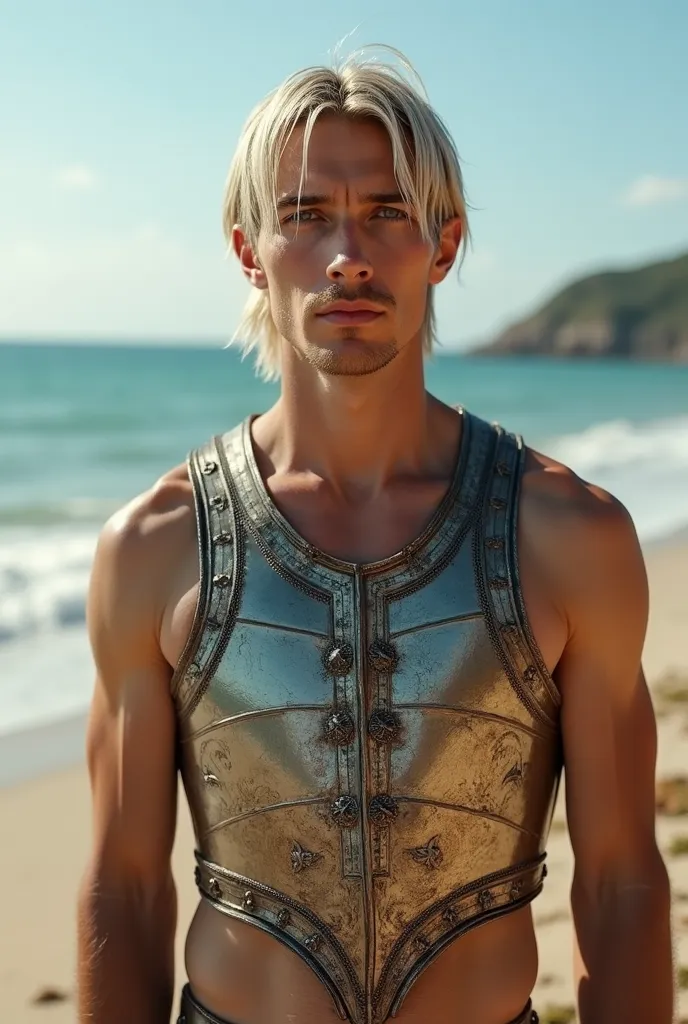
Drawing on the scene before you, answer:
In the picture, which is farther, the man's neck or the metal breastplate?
the man's neck

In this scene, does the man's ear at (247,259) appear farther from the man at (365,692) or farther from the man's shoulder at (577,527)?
the man's shoulder at (577,527)

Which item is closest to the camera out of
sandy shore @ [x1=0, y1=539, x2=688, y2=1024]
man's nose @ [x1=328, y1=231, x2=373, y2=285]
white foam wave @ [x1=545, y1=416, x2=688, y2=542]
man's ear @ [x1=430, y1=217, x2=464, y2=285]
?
man's nose @ [x1=328, y1=231, x2=373, y2=285]

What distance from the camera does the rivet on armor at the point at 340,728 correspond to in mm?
2098

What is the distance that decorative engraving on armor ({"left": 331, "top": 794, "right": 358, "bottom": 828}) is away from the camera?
6.86ft

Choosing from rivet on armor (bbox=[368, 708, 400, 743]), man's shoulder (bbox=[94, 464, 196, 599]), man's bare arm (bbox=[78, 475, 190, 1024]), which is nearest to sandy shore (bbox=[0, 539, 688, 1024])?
man's bare arm (bbox=[78, 475, 190, 1024])

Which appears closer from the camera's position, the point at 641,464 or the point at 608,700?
the point at 608,700

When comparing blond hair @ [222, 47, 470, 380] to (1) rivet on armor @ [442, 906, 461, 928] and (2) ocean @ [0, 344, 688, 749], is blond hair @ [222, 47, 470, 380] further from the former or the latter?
(1) rivet on armor @ [442, 906, 461, 928]

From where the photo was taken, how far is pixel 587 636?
6.88 ft

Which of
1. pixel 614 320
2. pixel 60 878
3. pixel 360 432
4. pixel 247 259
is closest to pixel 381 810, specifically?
pixel 360 432

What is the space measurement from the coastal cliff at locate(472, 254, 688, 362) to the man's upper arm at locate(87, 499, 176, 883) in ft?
292

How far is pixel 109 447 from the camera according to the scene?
23672 millimetres

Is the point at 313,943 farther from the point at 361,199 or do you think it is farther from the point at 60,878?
the point at 60,878

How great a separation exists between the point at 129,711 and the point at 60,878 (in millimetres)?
2806

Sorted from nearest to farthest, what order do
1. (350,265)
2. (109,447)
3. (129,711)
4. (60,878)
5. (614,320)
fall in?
(350,265), (129,711), (60,878), (109,447), (614,320)
